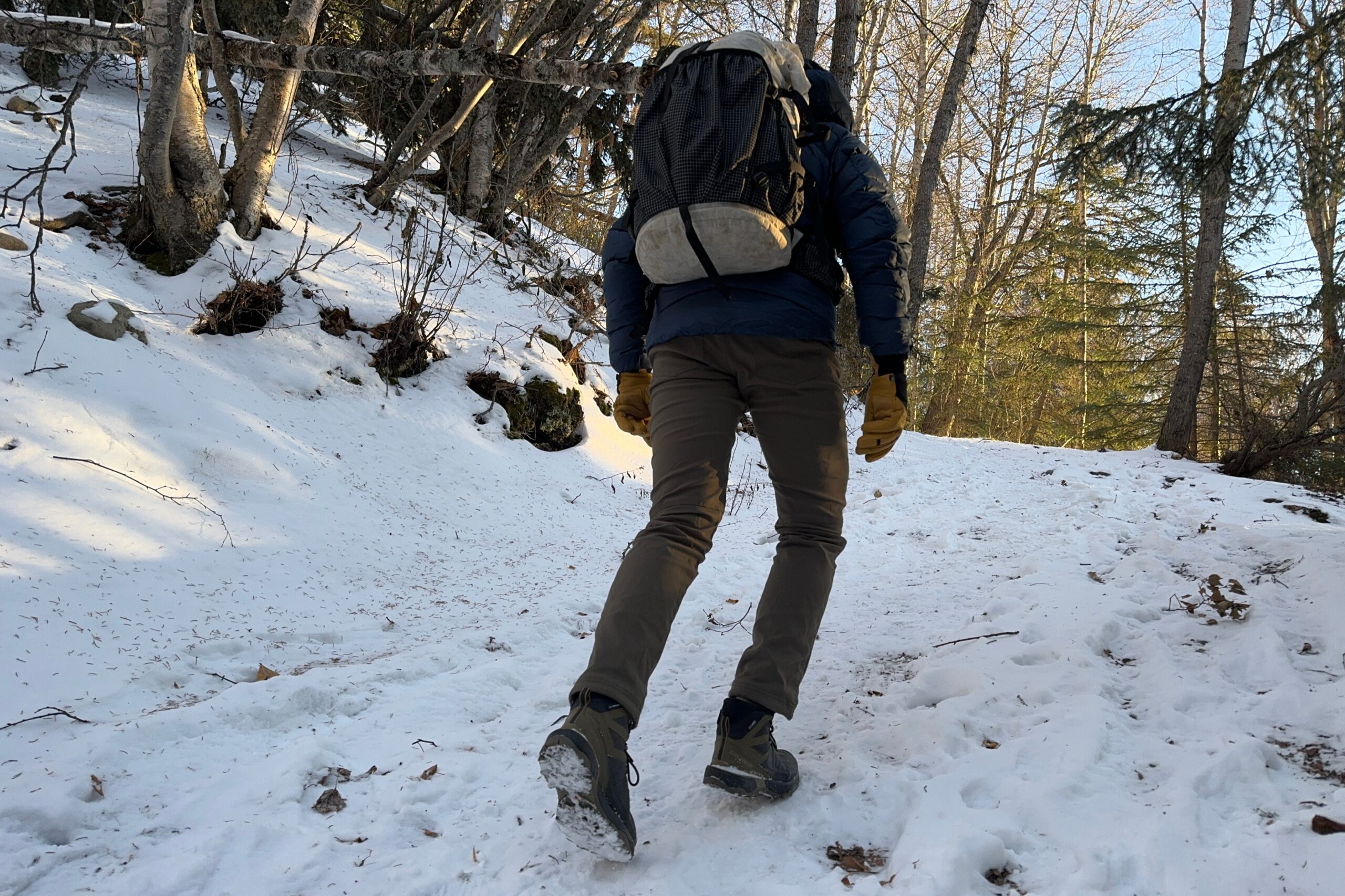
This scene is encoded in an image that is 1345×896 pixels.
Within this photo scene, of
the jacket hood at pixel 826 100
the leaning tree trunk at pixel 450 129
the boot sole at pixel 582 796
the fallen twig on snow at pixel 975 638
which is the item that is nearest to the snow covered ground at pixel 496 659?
the fallen twig on snow at pixel 975 638

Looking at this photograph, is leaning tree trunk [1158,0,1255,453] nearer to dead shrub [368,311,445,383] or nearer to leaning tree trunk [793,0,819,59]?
leaning tree trunk [793,0,819,59]

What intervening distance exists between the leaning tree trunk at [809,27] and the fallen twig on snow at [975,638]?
5.64 meters

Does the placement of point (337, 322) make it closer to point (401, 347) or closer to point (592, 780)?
point (401, 347)

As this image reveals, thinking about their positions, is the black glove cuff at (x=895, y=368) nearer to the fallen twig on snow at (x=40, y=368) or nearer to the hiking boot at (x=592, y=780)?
the hiking boot at (x=592, y=780)

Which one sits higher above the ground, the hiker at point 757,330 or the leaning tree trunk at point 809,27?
the leaning tree trunk at point 809,27

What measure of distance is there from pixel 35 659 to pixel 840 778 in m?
2.54

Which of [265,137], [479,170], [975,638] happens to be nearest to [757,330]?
[975,638]

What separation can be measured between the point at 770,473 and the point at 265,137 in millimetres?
5879

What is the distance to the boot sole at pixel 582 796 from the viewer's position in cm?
145

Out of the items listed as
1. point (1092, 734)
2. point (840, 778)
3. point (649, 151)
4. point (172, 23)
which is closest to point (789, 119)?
point (649, 151)

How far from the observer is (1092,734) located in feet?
6.43

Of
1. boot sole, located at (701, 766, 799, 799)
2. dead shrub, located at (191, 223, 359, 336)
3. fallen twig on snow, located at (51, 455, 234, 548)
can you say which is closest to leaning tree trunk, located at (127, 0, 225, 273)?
dead shrub, located at (191, 223, 359, 336)

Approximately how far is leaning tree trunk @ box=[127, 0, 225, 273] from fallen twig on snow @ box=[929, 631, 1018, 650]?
18.1 ft

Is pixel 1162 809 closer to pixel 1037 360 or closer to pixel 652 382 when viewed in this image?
pixel 652 382
